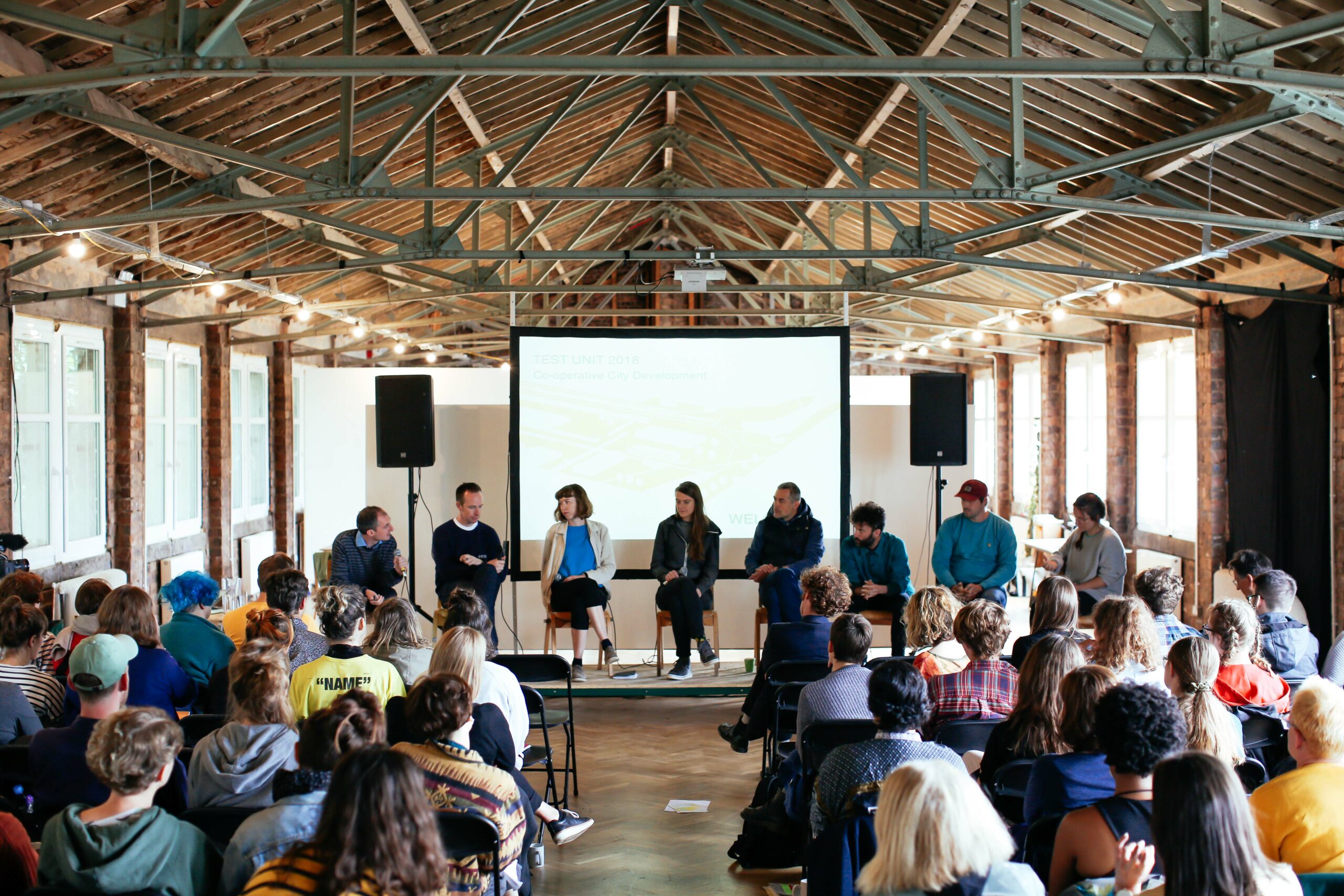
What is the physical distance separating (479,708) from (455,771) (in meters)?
0.72

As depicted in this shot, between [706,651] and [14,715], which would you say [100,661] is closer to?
[14,715]

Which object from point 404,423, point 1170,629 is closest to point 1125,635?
point 1170,629

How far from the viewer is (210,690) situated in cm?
445

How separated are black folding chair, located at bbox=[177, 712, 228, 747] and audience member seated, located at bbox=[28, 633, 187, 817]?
587 millimetres

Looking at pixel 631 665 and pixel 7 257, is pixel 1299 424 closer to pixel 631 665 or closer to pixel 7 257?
pixel 631 665

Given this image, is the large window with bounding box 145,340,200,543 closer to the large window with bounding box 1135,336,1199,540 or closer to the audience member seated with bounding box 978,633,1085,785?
the audience member seated with bounding box 978,633,1085,785

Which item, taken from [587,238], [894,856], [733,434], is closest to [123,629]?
[894,856]

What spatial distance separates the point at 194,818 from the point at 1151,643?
122 inches

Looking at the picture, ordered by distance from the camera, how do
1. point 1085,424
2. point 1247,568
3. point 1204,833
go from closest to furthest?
point 1204,833 → point 1247,568 → point 1085,424

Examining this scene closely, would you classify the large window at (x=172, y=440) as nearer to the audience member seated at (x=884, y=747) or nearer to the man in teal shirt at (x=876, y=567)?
the man in teal shirt at (x=876, y=567)

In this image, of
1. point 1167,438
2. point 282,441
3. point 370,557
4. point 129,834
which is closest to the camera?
point 129,834

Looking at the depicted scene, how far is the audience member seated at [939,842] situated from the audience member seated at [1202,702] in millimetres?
1056

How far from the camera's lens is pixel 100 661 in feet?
10.6

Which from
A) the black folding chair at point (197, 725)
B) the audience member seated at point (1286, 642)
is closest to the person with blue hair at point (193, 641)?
the black folding chair at point (197, 725)
